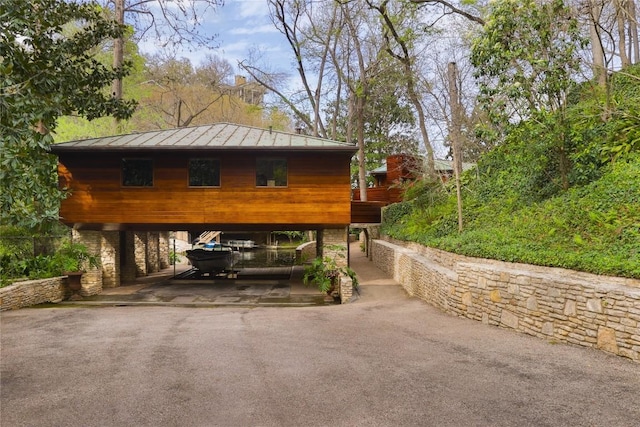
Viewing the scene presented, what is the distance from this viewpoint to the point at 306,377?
628 centimetres

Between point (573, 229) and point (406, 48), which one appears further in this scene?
point (406, 48)

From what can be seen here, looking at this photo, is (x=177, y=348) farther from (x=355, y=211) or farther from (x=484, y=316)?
(x=355, y=211)

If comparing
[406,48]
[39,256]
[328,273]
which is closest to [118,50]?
[39,256]

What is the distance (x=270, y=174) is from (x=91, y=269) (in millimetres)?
7986

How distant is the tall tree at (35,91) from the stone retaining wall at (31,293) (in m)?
2.13

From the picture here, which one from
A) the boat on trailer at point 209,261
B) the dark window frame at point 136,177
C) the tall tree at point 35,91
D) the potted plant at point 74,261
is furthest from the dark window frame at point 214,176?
the boat on trailer at point 209,261

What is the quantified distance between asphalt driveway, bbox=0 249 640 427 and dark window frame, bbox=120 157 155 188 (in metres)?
6.48

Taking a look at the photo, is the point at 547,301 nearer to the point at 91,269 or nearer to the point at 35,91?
the point at 35,91

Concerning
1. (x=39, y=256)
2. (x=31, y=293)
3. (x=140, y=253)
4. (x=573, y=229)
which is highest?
(x=573, y=229)

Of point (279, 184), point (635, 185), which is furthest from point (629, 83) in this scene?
point (279, 184)

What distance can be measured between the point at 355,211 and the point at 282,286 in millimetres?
9713

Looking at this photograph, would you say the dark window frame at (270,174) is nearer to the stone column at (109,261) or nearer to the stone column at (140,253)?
the stone column at (109,261)

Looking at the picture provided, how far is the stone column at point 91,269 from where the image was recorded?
52.1 feet

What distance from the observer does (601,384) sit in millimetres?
5707
